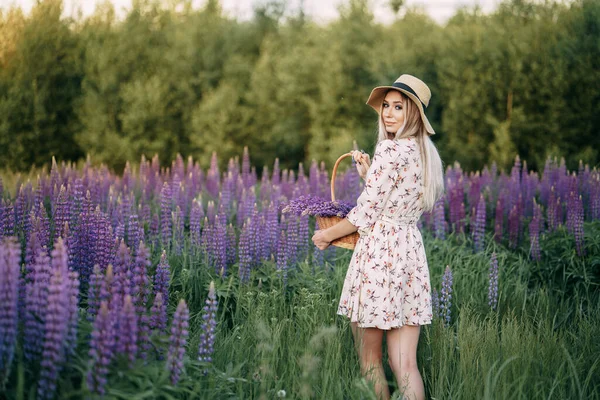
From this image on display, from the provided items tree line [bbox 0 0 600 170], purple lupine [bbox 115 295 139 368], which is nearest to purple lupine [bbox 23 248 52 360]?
purple lupine [bbox 115 295 139 368]

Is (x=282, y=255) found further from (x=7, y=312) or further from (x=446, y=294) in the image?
(x=7, y=312)

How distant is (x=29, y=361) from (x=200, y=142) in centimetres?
1295

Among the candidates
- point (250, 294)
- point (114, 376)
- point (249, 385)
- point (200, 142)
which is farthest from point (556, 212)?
point (200, 142)

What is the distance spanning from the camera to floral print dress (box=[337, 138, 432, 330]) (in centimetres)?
381

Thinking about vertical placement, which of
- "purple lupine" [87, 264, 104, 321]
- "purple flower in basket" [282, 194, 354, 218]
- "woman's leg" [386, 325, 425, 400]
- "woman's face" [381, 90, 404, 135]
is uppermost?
"woman's face" [381, 90, 404, 135]

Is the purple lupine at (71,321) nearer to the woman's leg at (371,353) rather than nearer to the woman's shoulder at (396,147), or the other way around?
the woman's leg at (371,353)

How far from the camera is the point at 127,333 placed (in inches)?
113

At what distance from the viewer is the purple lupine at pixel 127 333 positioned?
9.34 feet

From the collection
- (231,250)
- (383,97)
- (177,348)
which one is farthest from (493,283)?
(177,348)

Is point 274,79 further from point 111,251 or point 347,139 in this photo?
point 111,251

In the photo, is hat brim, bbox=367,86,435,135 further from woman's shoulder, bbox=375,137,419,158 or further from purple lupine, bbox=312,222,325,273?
purple lupine, bbox=312,222,325,273

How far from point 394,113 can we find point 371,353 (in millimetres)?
1472

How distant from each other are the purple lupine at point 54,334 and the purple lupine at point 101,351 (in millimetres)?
127

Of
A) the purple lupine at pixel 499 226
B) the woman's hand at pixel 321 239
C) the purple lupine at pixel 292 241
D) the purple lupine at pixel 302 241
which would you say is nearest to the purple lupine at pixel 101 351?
the woman's hand at pixel 321 239
